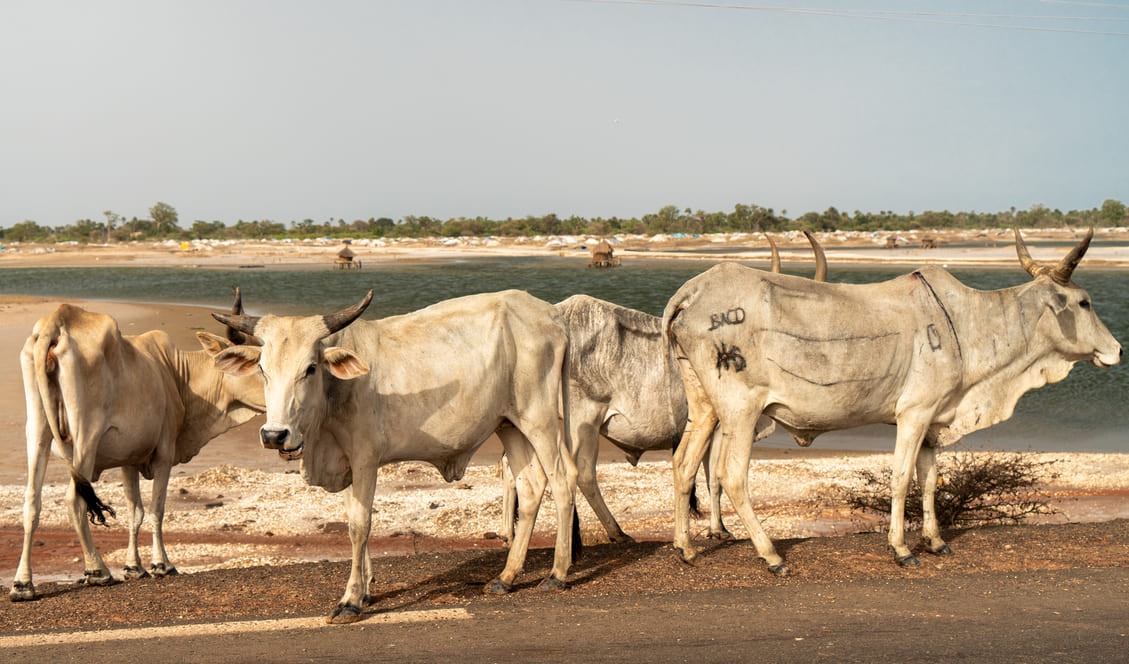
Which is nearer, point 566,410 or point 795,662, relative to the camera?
point 795,662

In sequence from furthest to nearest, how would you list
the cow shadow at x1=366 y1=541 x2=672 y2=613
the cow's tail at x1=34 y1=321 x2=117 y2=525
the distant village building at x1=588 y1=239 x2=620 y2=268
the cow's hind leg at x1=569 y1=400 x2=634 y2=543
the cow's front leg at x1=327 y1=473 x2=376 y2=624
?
the distant village building at x1=588 y1=239 x2=620 y2=268
the cow's hind leg at x1=569 y1=400 x2=634 y2=543
the cow's tail at x1=34 y1=321 x2=117 y2=525
the cow shadow at x1=366 y1=541 x2=672 y2=613
the cow's front leg at x1=327 y1=473 x2=376 y2=624

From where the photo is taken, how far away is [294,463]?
13117 millimetres

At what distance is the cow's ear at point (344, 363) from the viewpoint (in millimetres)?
Result: 5891

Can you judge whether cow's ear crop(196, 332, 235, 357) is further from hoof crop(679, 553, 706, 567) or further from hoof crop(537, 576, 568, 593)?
hoof crop(679, 553, 706, 567)

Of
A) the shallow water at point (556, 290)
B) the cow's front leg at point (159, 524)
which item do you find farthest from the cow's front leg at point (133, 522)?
the shallow water at point (556, 290)

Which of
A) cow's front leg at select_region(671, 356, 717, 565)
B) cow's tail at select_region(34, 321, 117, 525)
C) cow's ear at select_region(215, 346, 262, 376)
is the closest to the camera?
cow's ear at select_region(215, 346, 262, 376)

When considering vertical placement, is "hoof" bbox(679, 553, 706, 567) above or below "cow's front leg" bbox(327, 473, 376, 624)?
below

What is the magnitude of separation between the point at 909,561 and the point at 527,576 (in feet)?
8.96

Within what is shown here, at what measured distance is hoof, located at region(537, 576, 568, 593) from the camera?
6569mm

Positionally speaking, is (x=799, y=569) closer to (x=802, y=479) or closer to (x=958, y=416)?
(x=958, y=416)

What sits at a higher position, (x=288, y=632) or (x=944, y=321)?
(x=944, y=321)

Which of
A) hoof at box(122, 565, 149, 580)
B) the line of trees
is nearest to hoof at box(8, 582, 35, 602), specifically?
hoof at box(122, 565, 149, 580)

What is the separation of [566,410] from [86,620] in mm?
3407

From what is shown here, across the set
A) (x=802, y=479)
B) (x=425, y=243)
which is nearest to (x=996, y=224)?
(x=425, y=243)
